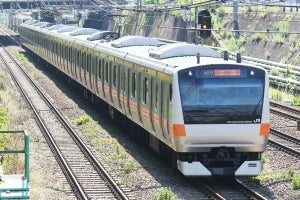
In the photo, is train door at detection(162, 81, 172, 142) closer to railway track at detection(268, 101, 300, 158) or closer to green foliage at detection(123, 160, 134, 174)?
green foliage at detection(123, 160, 134, 174)

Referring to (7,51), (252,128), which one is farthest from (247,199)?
(7,51)

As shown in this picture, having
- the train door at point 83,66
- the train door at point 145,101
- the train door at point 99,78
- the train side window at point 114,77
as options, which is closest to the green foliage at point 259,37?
the train door at point 83,66

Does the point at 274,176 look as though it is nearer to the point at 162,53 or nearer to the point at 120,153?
the point at 162,53

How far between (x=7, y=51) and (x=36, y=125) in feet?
155

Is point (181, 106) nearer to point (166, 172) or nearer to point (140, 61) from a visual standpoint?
point (166, 172)

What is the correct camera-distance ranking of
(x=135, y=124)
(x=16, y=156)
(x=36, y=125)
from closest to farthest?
1. (x=16, y=156)
2. (x=135, y=124)
3. (x=36, y=125)

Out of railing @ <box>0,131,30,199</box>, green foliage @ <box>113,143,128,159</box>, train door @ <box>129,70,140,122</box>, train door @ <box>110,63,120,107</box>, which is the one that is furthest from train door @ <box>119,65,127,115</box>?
railing @ <box>0,131,30,199</box>

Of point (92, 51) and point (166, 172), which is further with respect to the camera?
point (92, 51)

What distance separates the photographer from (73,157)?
19.4 meters

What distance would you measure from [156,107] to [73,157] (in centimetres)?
356

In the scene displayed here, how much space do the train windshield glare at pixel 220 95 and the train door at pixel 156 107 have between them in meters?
1.50

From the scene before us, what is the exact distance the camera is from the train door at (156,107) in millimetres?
16469

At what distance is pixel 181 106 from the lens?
15.0m

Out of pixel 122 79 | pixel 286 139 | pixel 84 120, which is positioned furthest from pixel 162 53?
pixel 84 120
